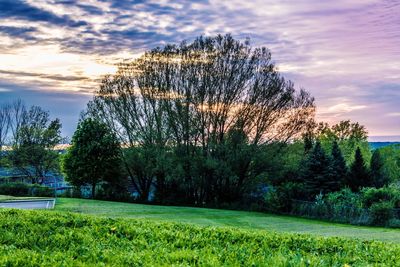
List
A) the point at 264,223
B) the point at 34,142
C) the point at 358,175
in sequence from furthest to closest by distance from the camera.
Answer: the point at 34,142 < the point at 358,175 < the point at 264,223

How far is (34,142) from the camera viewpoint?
156 ft

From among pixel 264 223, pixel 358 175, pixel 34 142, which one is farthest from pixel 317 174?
pixel 34 142

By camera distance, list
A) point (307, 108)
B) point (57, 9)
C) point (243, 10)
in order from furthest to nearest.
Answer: point (307, 108)
point (243, 10)
point (57, 9)

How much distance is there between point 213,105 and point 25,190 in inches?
567

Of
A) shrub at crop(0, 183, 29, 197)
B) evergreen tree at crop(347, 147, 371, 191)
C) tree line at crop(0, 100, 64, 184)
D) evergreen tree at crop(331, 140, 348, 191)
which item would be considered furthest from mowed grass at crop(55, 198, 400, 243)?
tree line at crop(0, 100, 64, 184)

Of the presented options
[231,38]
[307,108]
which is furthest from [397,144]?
[231,38]

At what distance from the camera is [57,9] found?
40.3 feet

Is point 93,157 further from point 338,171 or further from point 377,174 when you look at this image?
point 377,174

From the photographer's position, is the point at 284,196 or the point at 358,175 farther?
the point at 358,175

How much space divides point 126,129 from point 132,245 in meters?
29.1

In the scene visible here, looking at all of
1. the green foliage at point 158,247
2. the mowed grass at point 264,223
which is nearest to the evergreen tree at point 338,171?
the mowed grass at point 264,223

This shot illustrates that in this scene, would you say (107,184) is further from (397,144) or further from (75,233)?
(397,144)

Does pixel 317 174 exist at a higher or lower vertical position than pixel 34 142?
lower

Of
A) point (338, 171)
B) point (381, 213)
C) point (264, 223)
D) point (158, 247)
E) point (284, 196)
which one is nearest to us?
point (158, 247)
